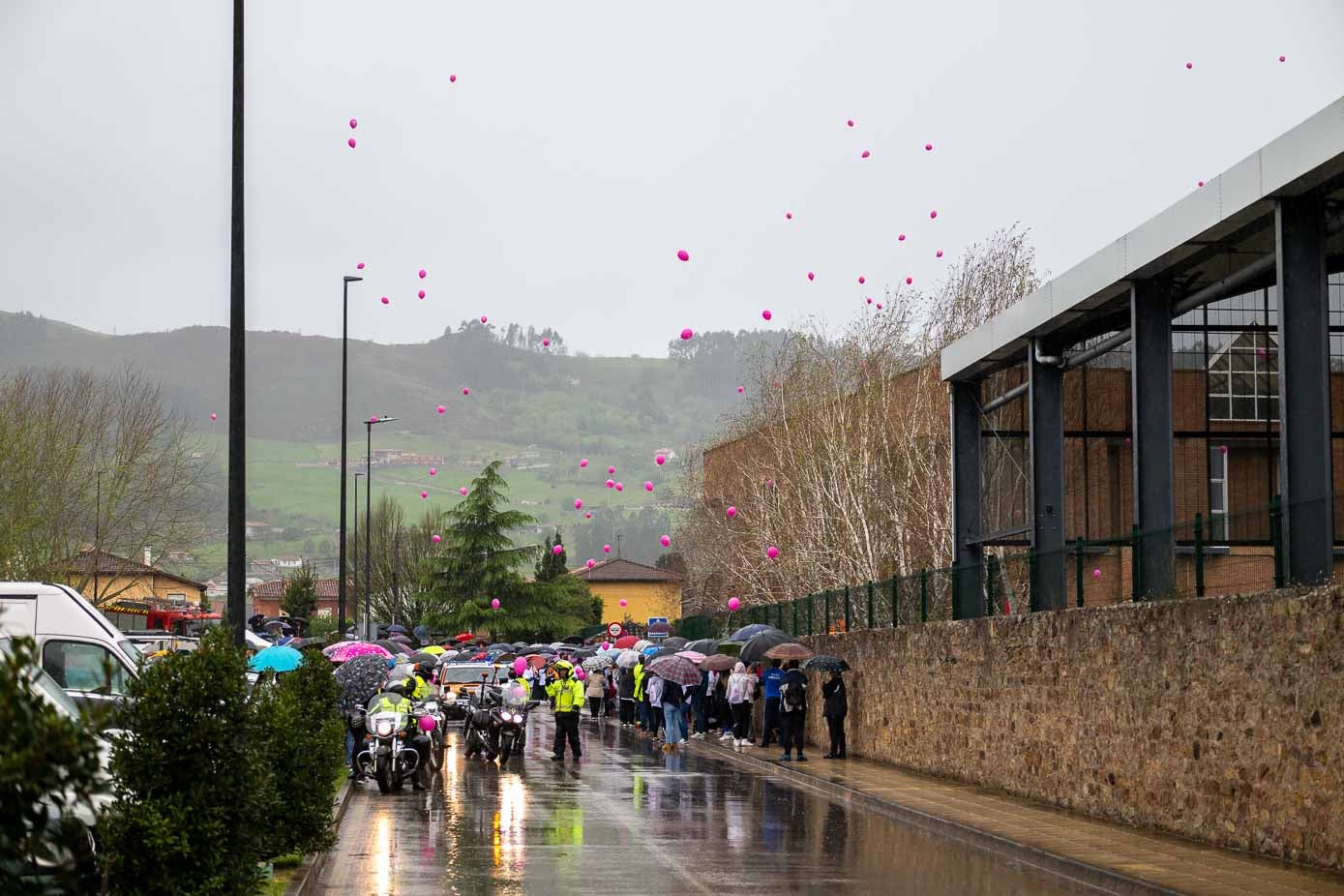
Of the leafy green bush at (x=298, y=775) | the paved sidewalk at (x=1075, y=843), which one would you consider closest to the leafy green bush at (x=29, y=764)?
the leafy green bush at (x=298, y=775)

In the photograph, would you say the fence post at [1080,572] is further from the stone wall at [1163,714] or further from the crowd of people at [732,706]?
the crowd of people at [732,706]

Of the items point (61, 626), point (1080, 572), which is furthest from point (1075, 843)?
point (61, 626)

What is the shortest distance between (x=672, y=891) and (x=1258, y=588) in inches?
272

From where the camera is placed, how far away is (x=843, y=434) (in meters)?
47.9

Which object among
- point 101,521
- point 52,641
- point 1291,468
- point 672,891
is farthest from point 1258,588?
point 101,521

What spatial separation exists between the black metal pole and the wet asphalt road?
288 centimetres

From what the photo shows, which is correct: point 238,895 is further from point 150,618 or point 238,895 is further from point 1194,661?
point 150,618

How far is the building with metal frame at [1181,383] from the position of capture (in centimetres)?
1861

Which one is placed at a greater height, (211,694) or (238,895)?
(211,694)

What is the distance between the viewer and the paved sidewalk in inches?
557

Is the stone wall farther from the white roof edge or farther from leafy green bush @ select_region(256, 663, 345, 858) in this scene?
leafy green bush @ select_region(256, 663, 345, 858)

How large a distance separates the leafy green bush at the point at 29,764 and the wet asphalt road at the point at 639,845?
9.55 m

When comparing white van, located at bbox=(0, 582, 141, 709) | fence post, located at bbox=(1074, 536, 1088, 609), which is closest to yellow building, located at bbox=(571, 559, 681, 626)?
fence post, located at bbox=(1074, 536, 1088, 609)

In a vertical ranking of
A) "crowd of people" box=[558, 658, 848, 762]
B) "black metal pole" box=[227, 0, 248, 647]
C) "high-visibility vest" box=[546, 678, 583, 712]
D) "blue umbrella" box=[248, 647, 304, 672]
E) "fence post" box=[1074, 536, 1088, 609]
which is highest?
"black metal pole" box=[227, 0, 248, 647]
